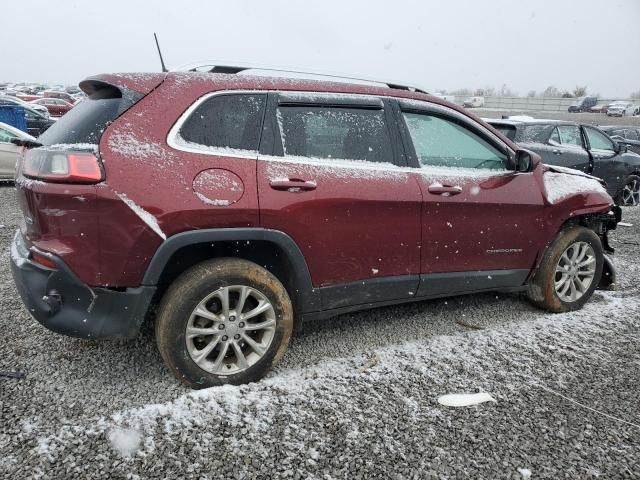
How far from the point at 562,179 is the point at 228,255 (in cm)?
275

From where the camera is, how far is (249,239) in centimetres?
251

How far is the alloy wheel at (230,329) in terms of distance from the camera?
2.51 m

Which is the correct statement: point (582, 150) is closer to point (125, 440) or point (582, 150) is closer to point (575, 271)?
point (575, 271)

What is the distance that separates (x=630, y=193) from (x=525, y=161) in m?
7.14

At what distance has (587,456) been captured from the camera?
2176 mm

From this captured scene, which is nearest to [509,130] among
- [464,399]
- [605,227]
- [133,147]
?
[605,227]

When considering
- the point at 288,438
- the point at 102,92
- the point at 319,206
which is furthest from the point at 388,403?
the point at 102,92

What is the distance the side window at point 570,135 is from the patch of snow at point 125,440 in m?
8.01

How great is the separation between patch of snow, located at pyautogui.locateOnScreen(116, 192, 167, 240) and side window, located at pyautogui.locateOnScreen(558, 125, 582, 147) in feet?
24.9

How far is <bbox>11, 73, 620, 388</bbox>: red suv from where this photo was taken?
2.28m

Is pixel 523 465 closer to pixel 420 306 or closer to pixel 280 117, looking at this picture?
pixel 420 306

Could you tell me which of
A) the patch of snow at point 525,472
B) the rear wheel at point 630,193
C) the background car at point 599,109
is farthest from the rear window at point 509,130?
the background car at point 599,109

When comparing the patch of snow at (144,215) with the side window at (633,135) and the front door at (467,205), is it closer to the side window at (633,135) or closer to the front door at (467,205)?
the front door at (467,205)

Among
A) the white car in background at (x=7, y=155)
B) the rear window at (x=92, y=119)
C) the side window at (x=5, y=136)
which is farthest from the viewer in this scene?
the side window at (x=5, y=136)
